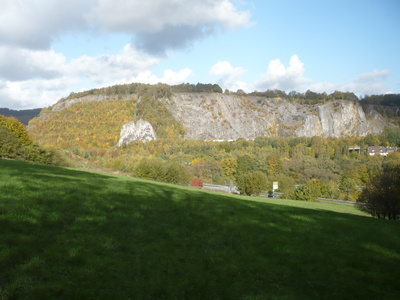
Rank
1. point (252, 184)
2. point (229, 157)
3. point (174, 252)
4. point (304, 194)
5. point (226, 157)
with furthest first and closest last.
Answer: point (226, 157)
point (229, 157)
point (252, 184)
point (304, 194)
point (174, 252)

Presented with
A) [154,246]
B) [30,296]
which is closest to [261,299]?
[154,246]

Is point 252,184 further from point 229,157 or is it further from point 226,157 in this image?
point 226,157

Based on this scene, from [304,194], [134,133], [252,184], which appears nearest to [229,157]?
[134,133]

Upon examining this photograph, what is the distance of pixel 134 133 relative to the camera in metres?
192

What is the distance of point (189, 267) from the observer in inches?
331

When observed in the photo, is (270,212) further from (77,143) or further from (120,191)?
(77,143)

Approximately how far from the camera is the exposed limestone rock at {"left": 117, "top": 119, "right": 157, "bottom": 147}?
18862cm

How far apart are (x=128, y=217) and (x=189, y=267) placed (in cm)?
447

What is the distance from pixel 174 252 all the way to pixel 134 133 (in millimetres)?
187576

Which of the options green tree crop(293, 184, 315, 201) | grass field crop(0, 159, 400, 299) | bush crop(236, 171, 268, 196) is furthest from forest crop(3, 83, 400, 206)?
grass field crop(0, 159, 400, 299)

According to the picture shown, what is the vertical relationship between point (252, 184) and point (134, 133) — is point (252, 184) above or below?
below

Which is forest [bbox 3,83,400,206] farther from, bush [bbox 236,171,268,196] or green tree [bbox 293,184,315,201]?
bush [bbox 236,171,268,196]

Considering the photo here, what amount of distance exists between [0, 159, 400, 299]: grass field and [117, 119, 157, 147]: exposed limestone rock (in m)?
176

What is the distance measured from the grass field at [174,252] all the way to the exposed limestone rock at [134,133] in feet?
578
